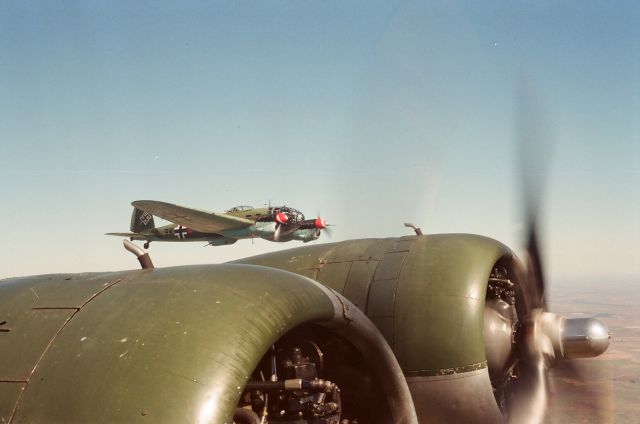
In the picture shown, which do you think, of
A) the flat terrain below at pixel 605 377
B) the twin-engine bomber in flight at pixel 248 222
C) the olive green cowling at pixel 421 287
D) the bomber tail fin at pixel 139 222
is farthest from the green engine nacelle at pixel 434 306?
the bomber tail fin at pixel 139 222

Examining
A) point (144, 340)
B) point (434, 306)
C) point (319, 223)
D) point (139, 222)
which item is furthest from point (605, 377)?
point (139, 222)

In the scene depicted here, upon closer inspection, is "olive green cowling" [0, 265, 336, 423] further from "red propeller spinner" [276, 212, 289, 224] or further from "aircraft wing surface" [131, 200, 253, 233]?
"red propeller spinner" [276, 212, 289, 224]

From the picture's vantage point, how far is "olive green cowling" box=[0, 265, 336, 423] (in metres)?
2.39

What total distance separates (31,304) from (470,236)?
4913 mm

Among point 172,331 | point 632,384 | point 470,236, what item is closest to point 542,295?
point 470,236

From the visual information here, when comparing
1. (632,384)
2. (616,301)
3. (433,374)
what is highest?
(433,374)

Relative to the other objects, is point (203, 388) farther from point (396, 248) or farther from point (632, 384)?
point (632, 384)

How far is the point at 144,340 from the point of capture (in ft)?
8.79

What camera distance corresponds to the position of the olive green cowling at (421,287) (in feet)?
18.2

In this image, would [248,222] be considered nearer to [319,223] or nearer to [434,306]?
[319,223]

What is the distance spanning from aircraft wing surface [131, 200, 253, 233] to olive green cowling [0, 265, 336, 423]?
104 feet

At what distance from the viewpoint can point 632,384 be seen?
80.8m

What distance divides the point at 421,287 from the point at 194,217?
31909 millimetres

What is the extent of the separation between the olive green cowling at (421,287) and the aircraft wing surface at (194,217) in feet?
95.7
